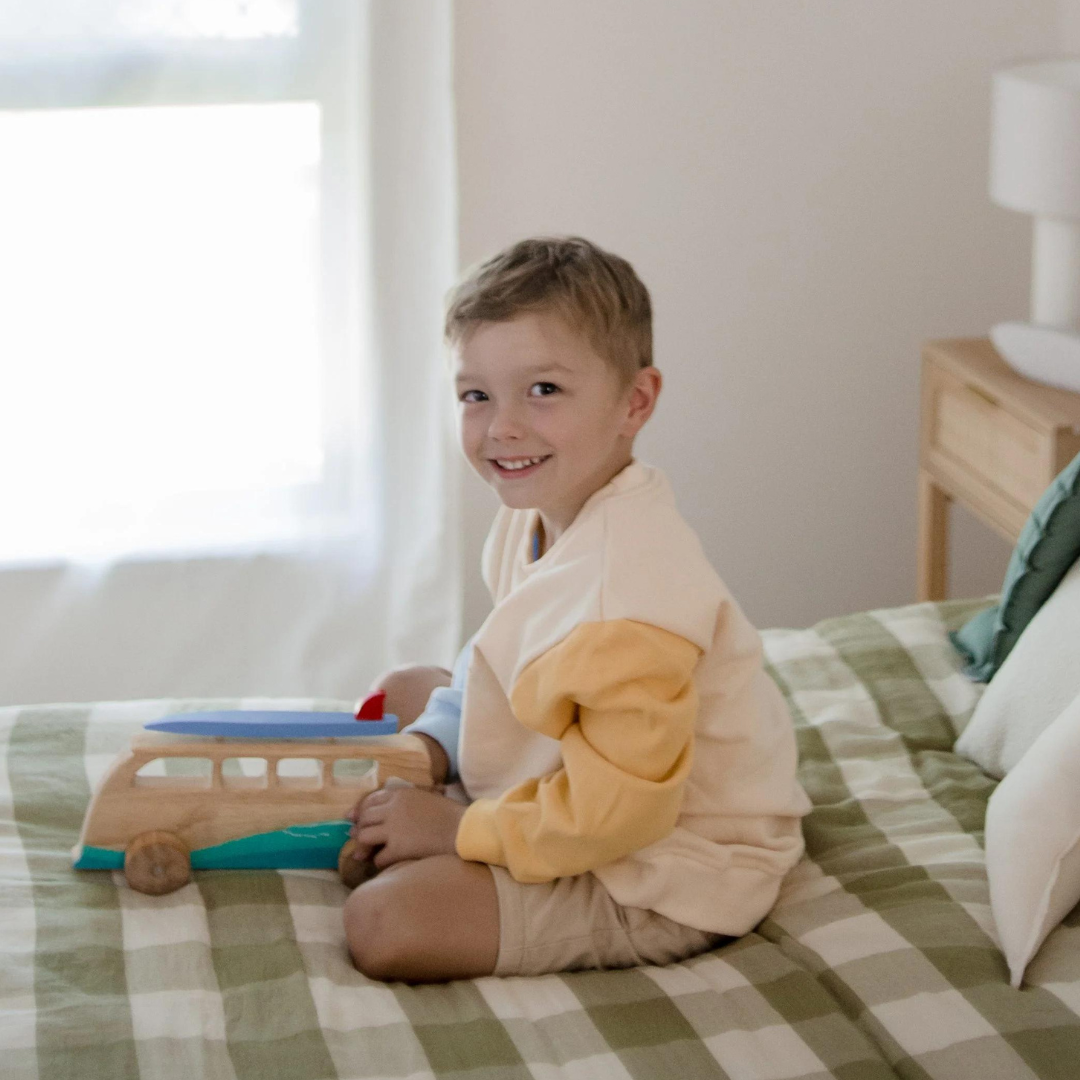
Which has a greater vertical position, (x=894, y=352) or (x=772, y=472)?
(x=894, y=352)

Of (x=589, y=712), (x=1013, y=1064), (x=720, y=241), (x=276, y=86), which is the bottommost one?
(x=1013, y=1064)

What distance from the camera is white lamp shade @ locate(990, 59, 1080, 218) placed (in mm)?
2092

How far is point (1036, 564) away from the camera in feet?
5.37

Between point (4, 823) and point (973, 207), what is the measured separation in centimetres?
198

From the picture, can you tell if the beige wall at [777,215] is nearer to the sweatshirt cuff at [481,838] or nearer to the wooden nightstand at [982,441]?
the wooden nightstand at [982,441]

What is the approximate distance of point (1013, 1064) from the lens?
1.14 m

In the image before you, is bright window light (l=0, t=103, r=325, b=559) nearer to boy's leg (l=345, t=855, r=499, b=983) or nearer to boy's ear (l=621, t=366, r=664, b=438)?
boy's ear (l=621, t=366, r=664, b=438)

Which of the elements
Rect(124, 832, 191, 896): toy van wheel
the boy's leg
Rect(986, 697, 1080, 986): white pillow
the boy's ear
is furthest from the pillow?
Rect(124, 832, 191, 896): toy van wheel

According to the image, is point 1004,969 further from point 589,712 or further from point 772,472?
point 772,472

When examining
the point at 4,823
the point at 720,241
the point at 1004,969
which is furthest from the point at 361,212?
the point at 1004,969

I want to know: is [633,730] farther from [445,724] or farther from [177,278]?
[177,278]

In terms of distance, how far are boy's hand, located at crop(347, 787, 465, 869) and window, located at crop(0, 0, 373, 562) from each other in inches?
47.5

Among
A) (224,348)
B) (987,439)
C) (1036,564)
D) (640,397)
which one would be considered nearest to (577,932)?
(640,397)

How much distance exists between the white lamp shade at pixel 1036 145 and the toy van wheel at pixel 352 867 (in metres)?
1.36
